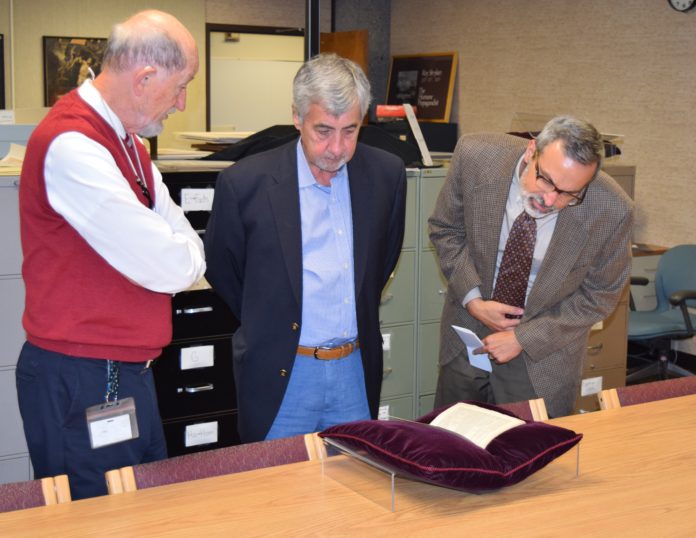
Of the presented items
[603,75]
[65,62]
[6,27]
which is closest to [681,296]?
[603,75]

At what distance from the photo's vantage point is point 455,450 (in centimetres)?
191

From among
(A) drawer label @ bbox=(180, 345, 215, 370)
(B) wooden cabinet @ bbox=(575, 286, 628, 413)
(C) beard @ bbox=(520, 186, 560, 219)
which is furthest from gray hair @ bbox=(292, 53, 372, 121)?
(B) wooden cabinet @ bbox=(575, 286, 628, 413)

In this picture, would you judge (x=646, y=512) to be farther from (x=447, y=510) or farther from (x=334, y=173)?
(x=334, y=173)

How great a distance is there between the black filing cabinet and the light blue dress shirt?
1197 mm

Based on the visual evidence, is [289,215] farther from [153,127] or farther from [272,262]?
[153,127]

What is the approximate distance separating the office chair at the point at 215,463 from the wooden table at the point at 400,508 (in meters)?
0.05

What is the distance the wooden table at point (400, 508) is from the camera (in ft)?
5.73

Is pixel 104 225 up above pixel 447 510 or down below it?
above

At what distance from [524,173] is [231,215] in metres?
0.90

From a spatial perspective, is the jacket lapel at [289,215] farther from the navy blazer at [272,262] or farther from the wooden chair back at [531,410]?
the wooden chair back at [531,410]

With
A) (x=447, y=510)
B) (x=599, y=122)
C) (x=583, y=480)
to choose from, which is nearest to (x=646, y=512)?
(x=583, y=480)

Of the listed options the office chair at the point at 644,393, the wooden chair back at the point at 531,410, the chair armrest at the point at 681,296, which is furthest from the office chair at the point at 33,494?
the chair armrest at the point at 681,296

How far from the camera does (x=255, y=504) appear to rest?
1.86 meters

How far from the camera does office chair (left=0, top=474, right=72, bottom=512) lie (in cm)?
182
